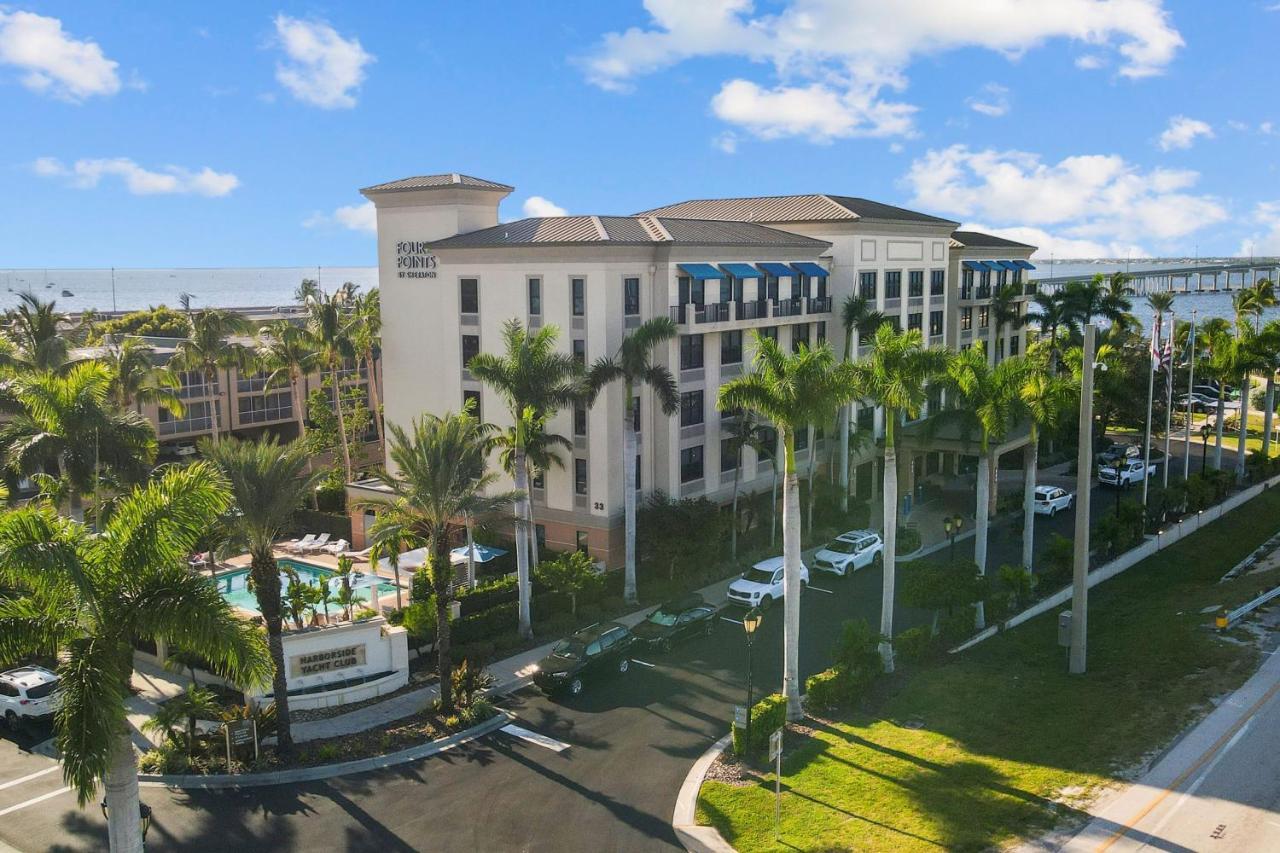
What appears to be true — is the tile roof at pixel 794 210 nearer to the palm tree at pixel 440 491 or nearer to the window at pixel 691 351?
the window at pixel 691 351

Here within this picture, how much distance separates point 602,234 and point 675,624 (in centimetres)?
1569

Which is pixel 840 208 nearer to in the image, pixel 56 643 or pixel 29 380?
pixel 29 380

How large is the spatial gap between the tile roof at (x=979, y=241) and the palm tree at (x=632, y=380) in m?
34.1

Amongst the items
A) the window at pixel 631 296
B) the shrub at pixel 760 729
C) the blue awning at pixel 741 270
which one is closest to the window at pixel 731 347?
the blue awning at pixel 741 270

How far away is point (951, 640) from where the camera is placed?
31562mm

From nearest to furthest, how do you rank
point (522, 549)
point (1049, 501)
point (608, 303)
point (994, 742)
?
point (994, 742), point (522, 549), point (608, 303), point (1049, 501)

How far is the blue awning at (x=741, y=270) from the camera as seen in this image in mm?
42781

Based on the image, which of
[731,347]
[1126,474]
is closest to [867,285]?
[731,347]

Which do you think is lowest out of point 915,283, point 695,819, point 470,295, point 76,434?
point 695,819

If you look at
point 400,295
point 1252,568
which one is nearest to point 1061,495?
point 1252,568

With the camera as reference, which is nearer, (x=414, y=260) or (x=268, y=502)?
(x=268, y=502)

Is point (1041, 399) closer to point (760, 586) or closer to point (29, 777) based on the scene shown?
point (760, 586)

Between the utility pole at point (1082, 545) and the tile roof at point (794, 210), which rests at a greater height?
the tile roof at point (794, 210)

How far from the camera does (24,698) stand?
26.3 m
